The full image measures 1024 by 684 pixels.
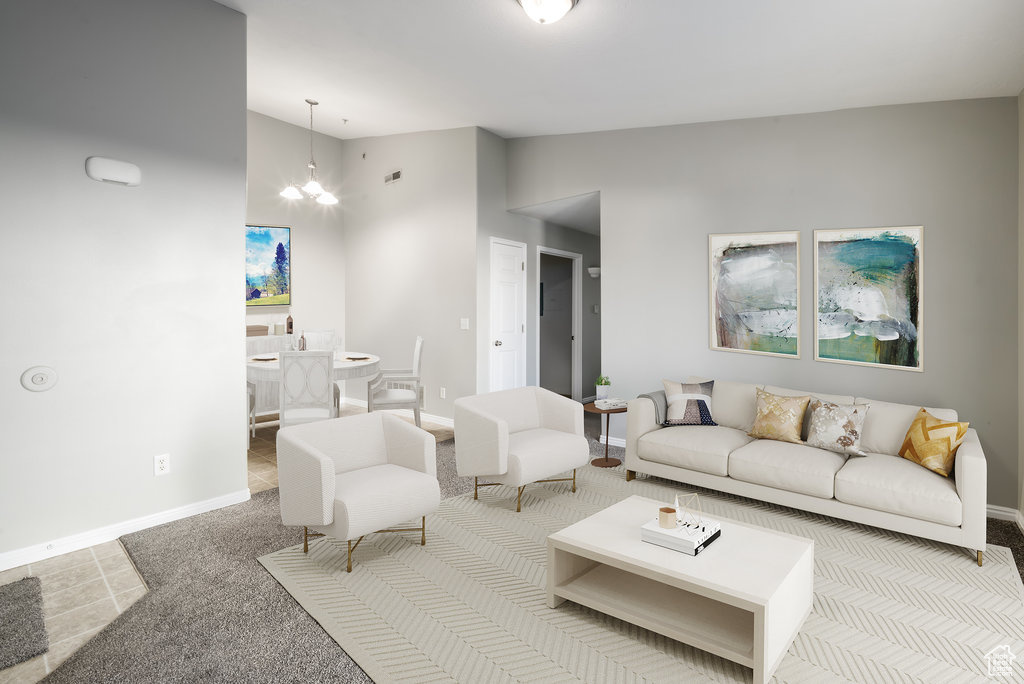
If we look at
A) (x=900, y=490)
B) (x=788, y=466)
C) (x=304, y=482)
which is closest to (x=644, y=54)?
(x=788, y=466)

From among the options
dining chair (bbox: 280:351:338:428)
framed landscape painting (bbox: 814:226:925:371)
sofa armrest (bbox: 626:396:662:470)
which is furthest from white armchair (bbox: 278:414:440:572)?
framed landscape painting (bbox: 814:226:925:371)

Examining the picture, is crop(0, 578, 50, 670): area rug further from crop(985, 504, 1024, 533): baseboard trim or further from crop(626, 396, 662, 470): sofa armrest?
crop(985, 504, 1024, 533): baseboard trim

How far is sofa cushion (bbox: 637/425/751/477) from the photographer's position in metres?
3.64

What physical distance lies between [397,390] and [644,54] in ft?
11.3

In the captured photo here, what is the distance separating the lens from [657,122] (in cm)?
469

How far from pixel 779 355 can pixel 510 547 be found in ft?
8.56

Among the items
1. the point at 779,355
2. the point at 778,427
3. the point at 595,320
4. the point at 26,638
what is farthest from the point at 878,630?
the point at 595,320

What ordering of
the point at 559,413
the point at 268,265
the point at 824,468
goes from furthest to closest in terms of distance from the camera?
the point at 268,265
the point at 559,413
the point at 824,468

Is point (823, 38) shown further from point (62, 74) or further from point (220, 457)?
point (220, 457)

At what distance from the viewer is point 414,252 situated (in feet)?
20.2

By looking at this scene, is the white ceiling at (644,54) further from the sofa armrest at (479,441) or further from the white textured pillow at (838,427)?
A: the sofa armrest at (479,441)

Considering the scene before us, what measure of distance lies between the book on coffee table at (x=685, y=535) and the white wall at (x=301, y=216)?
5000 millimetres

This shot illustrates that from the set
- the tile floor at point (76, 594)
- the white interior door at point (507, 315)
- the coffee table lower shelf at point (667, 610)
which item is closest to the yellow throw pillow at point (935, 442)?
the coffee table lower shelf at point (667, 610)

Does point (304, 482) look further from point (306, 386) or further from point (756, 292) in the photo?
point (756, 292)
